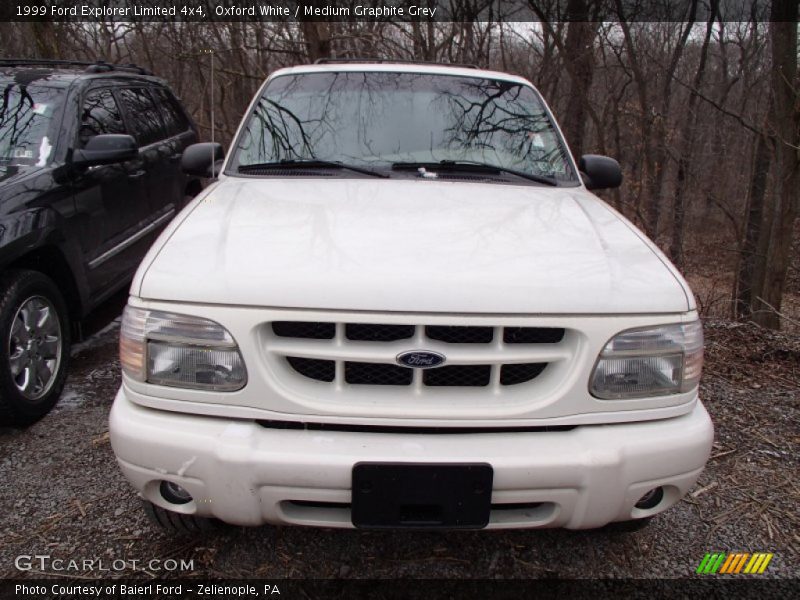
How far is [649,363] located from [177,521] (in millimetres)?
1665

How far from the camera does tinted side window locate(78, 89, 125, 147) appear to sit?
378cm

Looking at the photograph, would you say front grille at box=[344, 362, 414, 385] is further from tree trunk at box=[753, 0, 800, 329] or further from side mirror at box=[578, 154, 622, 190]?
tree trunk at box=[753, 0, 800, 329]

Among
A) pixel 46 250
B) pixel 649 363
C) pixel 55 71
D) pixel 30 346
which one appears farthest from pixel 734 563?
pixel 55 71

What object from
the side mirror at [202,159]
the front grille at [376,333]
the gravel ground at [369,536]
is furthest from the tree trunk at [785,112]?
the front grille at [376,333]

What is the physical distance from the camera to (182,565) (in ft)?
6.86

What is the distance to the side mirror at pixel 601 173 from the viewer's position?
3.06m

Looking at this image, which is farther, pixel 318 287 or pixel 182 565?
pixel 182 565

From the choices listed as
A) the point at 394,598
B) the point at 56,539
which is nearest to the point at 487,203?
the point at 394,598

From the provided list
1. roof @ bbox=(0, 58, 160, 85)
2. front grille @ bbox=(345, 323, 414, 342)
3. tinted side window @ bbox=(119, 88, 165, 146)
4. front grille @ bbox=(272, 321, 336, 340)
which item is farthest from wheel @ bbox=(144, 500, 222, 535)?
tinted side window @ bbox=(119, 88, 165, 146)

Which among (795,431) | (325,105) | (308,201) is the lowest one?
(795,431)

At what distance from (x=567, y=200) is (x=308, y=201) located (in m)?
1.12

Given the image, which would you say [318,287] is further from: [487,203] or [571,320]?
[487,203]

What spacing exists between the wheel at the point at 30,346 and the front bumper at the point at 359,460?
1.44m

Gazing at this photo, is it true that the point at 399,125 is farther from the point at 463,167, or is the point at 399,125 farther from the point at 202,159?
the point at 202,159
